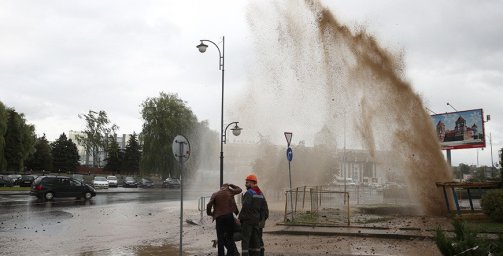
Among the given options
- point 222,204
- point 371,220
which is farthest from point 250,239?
point 371,220

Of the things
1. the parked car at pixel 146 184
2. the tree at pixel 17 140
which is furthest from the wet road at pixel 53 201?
the tree at pixel 17 140

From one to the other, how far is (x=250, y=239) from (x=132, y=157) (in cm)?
7791

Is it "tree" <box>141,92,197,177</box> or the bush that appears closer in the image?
the bush

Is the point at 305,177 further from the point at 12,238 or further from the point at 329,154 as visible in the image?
the point at 12,238

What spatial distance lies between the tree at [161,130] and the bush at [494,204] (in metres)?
43.2

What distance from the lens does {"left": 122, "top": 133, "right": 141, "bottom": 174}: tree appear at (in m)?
82.4

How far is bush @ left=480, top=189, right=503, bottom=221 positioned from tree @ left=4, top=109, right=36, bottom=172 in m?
58.7

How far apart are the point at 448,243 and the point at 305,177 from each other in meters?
28.6

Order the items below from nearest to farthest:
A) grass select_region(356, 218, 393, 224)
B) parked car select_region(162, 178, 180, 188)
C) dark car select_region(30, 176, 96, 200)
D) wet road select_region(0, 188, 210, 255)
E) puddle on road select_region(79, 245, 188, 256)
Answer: puddle on road select_region(79, 245, 188, 256) < wet road select_region(0, 188, 210, 255) < grass select_region(356, 218, 393, 224) < dark car select_region(30, 176, 96, 200) < parked car select_region(162, 178, 180, 188)

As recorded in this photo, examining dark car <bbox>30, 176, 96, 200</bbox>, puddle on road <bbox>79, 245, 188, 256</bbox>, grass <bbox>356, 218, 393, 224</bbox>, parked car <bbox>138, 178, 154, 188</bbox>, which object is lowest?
parked car <bbox>138, 178, 154, 188</bbox>

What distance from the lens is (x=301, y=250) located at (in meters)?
10.3

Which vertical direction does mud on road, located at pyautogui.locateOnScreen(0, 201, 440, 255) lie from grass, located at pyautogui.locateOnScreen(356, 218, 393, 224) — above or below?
below

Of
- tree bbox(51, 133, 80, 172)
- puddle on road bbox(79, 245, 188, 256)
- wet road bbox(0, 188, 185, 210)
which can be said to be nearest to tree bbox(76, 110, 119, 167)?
tree bbox(51, 133, 80, 172)

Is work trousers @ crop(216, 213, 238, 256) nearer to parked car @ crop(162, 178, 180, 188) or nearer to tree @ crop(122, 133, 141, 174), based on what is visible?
parked car @ crop(162, 178, 180, 188)
